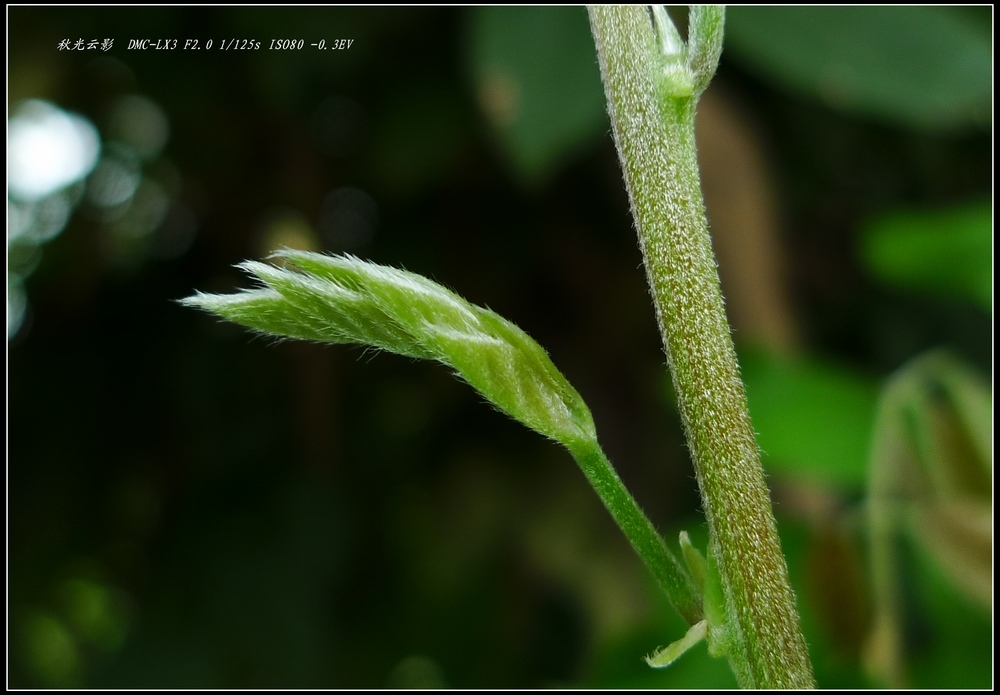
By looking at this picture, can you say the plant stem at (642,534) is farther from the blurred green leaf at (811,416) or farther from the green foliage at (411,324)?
the blurred green leaf at (811,416)

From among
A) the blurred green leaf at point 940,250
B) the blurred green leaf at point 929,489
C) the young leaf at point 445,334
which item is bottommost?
the blurred green leaf at point 929,489

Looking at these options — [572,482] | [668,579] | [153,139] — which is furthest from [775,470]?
[153,139]

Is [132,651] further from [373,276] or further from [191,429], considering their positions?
[373,276]

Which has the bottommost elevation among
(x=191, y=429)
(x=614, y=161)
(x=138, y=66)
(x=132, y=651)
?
(x=132, y=651)

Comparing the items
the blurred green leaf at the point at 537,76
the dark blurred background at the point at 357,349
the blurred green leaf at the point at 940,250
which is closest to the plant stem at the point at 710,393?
the blurred green leaf at the point at 537,76

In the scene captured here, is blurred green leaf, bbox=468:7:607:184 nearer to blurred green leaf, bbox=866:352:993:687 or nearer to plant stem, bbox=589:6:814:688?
blurred green leaf, bbox=866:352:993:687

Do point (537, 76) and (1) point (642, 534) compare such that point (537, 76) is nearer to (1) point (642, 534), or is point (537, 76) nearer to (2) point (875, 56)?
(2) point (875, 56)
